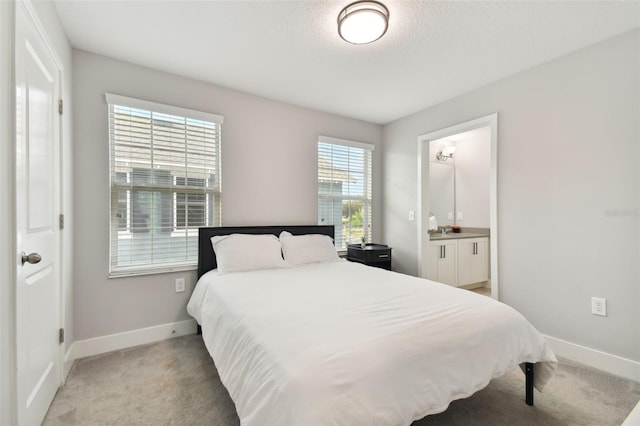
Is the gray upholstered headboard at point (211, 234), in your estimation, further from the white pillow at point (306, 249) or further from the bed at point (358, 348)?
the bed at point (358, 348)

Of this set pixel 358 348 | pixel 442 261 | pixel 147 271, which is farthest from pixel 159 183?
pixel 442 261

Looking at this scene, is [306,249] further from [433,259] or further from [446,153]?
[446,153]

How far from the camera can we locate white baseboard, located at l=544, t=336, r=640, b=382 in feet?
6.57

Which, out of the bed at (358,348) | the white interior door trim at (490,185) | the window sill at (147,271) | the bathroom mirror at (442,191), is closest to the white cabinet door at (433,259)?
the white interior door trim at (490,185)

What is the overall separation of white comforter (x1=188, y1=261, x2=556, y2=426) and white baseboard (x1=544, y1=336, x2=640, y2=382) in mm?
940

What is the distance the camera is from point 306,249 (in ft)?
9.84

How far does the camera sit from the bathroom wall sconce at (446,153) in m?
4.90

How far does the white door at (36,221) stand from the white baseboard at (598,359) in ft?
11.6

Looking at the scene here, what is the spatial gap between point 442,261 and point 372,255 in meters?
1.14

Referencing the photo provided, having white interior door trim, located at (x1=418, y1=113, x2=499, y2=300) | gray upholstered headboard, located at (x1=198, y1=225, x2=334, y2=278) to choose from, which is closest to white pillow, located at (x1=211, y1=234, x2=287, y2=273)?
gray upholstered headboard, located at (x1=198, y1=225, x2=334, y2=278)

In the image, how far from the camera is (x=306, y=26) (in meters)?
2.00

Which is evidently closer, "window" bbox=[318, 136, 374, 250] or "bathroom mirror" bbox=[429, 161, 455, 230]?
"window" bbox=[318, 136, 374, 250]

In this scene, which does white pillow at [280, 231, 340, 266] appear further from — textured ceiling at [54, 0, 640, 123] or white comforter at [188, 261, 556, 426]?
textured ceiling at [54, 0, 640, 123]

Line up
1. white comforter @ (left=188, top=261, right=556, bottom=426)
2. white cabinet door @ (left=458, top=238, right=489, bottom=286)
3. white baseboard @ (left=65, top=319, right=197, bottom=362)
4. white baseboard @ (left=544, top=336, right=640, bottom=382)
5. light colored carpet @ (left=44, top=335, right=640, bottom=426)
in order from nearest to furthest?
white comforter @ (left=188, top=261, right=556, bottom=426), light colored carpet @ (left=44, top=335, right=640, bottom=426), white baseboard @ (left=544, top=336, right=640, bottom=382), white baseboard @ (left=65, top=319, right=197, bottom=362), white cabinet door @ (left=458, top=238, right=489, bottom=286)
